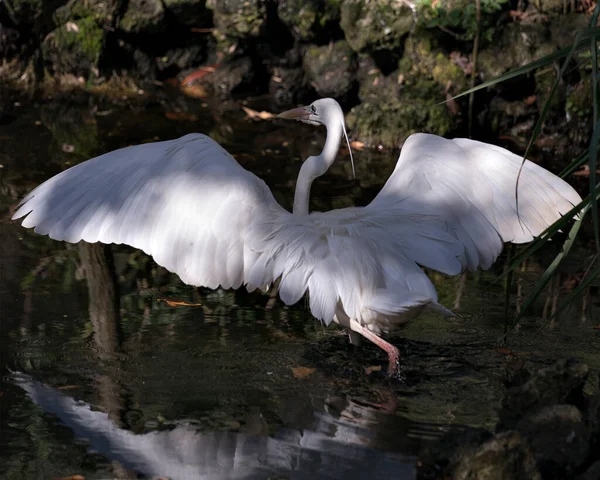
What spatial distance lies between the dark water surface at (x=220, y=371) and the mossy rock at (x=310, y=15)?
15.4 feet

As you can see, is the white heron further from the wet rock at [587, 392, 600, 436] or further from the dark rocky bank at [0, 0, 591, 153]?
the dark rocky bank at [0, 0, 591, 153]

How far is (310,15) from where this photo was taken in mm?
10422

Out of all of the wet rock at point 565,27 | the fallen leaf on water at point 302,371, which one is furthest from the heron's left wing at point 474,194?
the wet rock at point 565,27

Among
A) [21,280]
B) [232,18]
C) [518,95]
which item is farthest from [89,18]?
[21,280]

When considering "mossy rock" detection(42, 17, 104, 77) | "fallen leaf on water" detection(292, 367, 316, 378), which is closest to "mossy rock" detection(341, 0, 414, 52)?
"mossy rock" detection(42, 17, 104, 77)

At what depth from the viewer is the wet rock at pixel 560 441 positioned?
141 inches

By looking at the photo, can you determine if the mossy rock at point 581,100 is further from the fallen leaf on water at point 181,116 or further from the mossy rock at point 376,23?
the fallen leaf on water at point 181,116

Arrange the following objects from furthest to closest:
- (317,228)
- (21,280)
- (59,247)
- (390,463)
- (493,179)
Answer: (59,247) → (21,280) → (493,179) → (317,228) → (390,463)

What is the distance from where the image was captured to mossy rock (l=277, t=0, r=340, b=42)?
10430 mm

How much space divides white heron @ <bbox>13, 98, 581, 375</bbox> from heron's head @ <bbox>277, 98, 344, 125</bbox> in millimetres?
351

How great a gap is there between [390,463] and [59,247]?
351cm

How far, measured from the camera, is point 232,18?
Result: 10.9m

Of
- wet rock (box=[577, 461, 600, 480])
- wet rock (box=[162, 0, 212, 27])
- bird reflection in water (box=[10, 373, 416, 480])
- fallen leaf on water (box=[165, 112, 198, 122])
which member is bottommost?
bird reflection in water (box=[10, 373, 416, 480])

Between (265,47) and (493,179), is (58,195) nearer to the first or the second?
(493,179)
